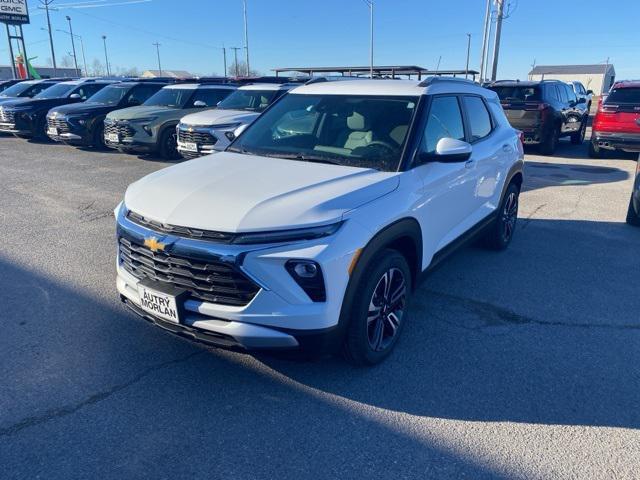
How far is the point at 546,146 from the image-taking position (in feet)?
41.7

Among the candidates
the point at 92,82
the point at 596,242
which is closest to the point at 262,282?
the point at 596,242

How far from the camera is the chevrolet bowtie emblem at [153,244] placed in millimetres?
2820

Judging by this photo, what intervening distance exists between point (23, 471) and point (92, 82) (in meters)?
16.6

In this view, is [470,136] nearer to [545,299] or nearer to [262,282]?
[545,299]

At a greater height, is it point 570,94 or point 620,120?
point 570,94

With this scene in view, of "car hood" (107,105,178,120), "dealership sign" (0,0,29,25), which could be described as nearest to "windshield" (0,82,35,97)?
"car hood" (107,105,178,120)

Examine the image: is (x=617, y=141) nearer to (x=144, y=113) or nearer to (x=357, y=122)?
(x=357, y=122)

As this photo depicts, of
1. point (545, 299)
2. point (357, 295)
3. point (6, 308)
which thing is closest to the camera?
point (357, 295)

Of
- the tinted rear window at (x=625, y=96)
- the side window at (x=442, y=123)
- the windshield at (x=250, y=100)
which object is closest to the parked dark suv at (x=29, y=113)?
the windshield at (x=250, y=100)

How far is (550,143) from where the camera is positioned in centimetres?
1267

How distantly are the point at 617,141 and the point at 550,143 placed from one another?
154cm

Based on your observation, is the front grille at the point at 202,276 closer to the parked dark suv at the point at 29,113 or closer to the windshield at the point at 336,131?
the windshield at the point at 336,131

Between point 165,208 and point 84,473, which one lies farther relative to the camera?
point 165,208

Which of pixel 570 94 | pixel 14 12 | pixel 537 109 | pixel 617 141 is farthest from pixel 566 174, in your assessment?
pixel 14 12
